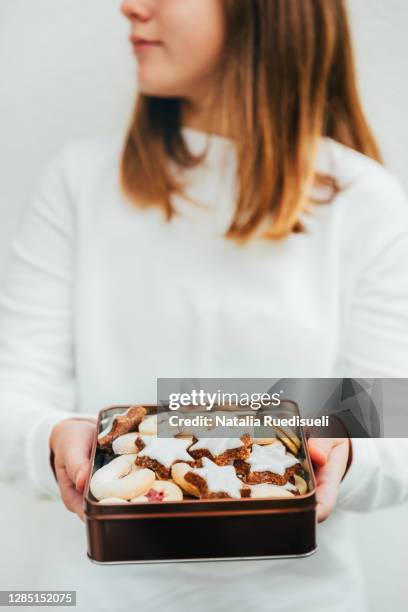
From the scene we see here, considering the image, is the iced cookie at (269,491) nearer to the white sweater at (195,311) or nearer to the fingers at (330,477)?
the fingers at (330,477)

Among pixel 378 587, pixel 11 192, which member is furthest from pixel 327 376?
pixel 11 192

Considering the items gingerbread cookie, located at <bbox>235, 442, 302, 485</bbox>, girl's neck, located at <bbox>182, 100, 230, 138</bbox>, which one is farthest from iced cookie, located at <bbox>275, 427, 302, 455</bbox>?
girl's neck, located at <bbox>182, 100, 230, 138</bbox>

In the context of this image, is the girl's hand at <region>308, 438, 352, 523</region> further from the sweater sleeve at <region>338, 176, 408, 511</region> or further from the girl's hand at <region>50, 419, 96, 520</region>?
the girl's hand at <region>50, 419, 96, 520</region>

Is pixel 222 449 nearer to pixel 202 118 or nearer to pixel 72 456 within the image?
pixel 72 456

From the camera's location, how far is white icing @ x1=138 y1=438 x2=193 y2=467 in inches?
18.5

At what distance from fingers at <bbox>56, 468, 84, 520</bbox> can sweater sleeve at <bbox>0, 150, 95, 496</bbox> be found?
0.26 ft

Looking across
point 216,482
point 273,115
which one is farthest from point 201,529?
point 273,115

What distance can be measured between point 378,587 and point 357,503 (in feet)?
0.27

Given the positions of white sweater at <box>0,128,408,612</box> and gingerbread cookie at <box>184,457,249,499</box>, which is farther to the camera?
white sweater at <box>0,128,408,612</box>

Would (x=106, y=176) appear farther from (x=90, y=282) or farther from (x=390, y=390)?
(x=390, y=390)

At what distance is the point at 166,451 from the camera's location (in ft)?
1.56

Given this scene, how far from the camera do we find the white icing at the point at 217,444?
488 mm

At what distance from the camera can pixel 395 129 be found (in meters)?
0.59

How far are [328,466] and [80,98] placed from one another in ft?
1.12
